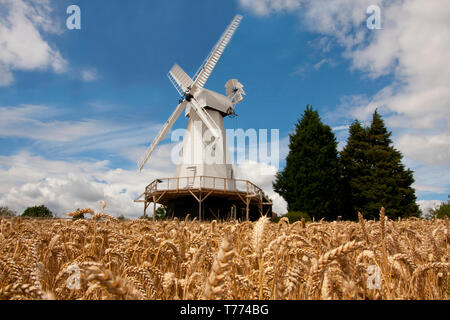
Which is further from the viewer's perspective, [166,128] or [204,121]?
[166,128]

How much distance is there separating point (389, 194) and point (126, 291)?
2837cm

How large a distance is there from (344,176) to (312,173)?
5.79 m

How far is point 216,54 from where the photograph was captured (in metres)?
29.8

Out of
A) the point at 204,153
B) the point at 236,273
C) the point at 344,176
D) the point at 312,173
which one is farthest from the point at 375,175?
the point at 236,273

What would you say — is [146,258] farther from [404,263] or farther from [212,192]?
[212,192]

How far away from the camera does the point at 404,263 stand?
1777 millimetres

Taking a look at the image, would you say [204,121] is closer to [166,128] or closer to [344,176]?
[166,128]

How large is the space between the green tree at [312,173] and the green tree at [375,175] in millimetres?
2552

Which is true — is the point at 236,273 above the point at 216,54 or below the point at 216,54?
below

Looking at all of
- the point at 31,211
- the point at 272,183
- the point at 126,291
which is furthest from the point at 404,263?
the point at 31,211

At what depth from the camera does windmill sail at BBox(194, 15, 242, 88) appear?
28703mm

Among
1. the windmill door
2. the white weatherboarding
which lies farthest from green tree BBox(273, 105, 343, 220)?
the windmill door

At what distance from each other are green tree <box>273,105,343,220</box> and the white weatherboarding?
5.47 metres

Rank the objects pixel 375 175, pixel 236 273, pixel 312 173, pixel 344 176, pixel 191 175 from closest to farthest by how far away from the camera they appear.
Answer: pixel 236 273 < pixel 312 173 < pixel 191 175 < pixel 375 175 < pixel 344 176
